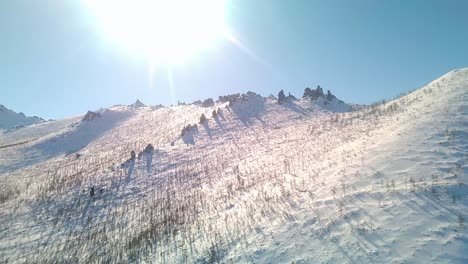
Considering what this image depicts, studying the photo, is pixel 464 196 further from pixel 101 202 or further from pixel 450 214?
pixel 101 202

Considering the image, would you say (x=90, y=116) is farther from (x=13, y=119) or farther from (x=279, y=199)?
(x=13, y=119)

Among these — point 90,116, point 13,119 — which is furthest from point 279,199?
point 13,119

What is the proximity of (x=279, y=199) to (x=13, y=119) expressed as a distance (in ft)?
424

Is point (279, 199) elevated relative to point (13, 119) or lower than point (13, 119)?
lower

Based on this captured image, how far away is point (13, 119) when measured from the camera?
119 meters

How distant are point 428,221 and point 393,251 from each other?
4.92 ft

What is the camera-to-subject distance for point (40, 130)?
68.8m

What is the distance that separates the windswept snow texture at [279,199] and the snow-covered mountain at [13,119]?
9895 centimetres

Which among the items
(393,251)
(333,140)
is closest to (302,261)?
(393,251)

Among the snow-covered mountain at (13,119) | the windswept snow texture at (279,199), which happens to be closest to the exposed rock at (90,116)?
the windswept snow texture at (279,199)

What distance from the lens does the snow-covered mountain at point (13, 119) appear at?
366ft

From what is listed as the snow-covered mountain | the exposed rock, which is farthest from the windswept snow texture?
the snow-covered mountain

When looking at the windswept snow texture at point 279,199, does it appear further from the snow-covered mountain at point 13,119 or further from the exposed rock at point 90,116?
the snow-covered mountain at point 13,119

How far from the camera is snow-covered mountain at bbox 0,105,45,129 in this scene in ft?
366
